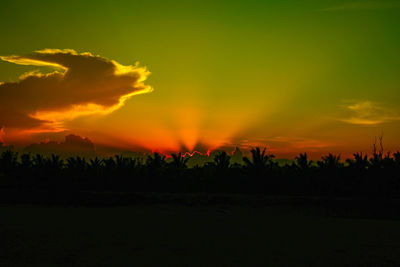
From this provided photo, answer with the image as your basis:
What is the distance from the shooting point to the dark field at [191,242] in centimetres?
942

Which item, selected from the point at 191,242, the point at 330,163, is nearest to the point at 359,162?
the point at 330,163

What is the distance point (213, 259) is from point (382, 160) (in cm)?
2304

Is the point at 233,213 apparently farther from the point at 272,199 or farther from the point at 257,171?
the point at 257,171

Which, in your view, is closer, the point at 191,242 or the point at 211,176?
the point at 191,242

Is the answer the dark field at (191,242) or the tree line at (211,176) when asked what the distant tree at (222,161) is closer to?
the tree line at (211,176)

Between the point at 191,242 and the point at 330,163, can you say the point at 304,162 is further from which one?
the point at 191,242

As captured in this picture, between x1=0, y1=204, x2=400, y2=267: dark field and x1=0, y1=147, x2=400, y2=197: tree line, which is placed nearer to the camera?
x1=0, y1=204, x2=400, y2=267: dark field

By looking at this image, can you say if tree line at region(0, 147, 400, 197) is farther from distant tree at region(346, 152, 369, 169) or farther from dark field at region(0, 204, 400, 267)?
dark field at region(0, 204, 400, 267)

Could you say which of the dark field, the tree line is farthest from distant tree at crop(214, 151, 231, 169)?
the dark field

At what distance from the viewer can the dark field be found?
9.42 metres

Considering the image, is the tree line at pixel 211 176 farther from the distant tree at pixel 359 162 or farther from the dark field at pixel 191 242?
the dark field at pixel 191 242

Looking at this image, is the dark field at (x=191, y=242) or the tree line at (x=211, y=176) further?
the tree line at (x=211, y=176)

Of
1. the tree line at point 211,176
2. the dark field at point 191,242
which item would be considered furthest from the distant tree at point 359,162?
the dark field at point 191,242

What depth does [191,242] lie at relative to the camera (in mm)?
11805
